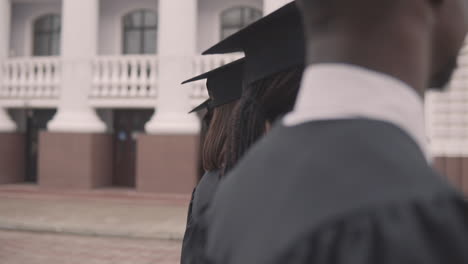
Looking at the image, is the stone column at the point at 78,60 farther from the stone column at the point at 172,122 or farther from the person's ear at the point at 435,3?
the person's ear at the point at 435,3

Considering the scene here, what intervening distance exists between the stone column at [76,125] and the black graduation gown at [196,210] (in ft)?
31.4

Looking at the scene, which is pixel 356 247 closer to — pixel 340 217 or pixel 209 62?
pixel 340 217

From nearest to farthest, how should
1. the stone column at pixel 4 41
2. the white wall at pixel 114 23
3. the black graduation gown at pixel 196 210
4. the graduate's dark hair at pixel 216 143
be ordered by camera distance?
the black graduation gown at pixel 196 210, the graduate's dark hair at pixel 216 143, the stone column at pixel 4 41, the white wall at pixel 114 23

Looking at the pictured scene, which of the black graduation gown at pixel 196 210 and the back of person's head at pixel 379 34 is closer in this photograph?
the back of person's head at pixel 379 34

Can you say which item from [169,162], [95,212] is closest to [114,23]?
[169,162]

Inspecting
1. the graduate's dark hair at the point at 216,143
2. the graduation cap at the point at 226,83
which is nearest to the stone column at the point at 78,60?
the graduation cap at the point at 226,83

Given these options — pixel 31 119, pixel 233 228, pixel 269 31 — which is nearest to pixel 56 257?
pixel 269 31

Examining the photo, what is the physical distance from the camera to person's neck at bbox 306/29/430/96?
0.82 m

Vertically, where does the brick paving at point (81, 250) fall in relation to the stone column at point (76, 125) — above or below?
below

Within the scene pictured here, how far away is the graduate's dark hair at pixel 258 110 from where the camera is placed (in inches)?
60.7

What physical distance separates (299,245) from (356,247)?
9 cm

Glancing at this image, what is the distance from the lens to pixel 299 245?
774mm

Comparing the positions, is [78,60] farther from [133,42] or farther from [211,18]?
[211,18]

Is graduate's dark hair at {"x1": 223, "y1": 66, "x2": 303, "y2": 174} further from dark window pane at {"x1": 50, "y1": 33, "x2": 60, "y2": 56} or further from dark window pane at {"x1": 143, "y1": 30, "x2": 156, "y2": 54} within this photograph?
dark window pane at {"x1": 50, "y1": 33, "x2": 60, "y2": 56}
